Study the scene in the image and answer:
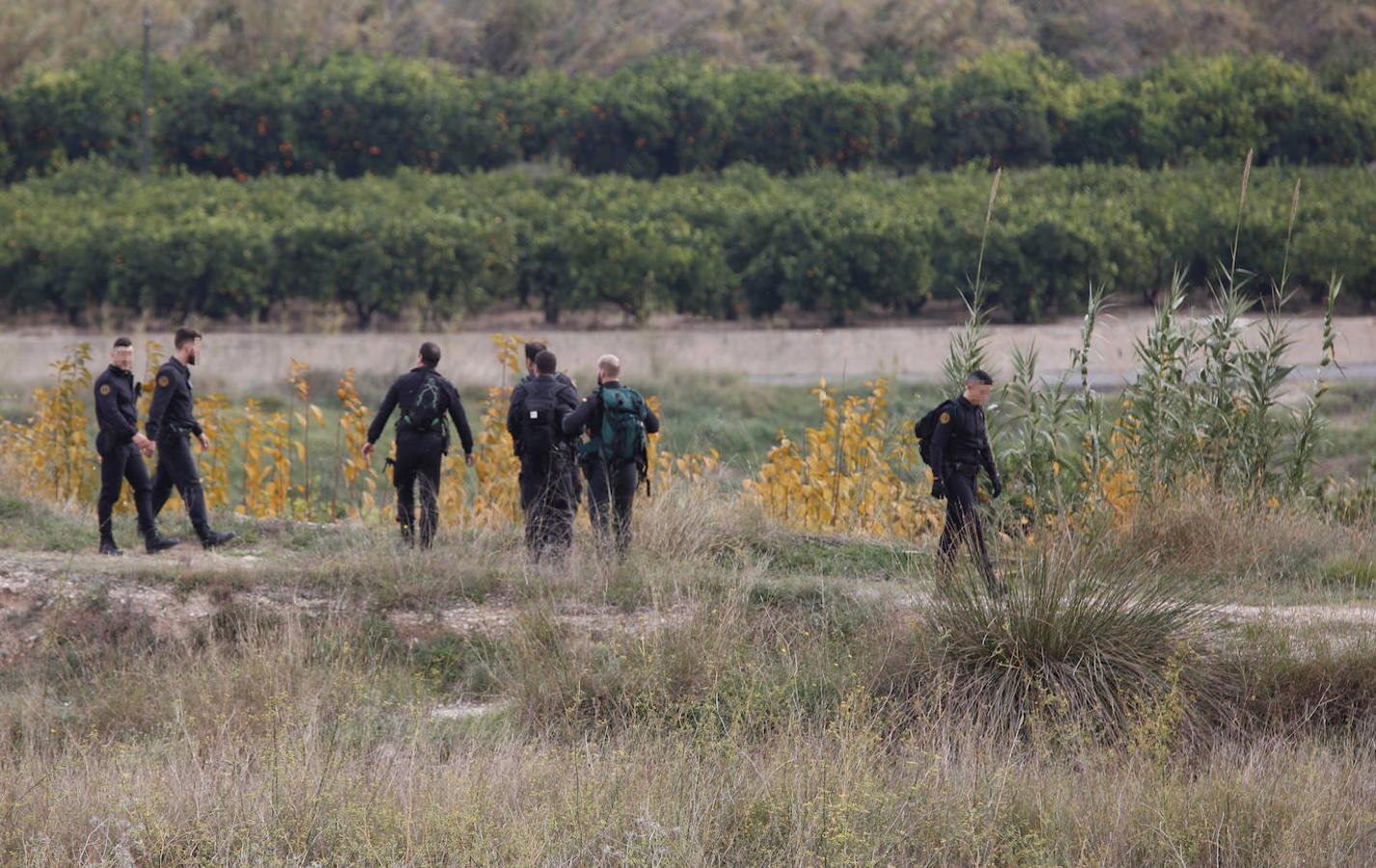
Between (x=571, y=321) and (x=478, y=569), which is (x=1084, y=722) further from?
(x=571, y=321)

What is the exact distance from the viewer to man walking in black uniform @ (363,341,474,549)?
10.2 m

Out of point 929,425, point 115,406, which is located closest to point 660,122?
point 115,406

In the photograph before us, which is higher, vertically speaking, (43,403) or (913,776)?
(43,403)

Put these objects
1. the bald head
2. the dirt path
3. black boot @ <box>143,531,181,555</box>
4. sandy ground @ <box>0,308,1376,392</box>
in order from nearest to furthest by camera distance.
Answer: the dirt path < the bald head < black boot @ <box>143,531,181,555</box> < sandy ground @ <box>0,308,1376,392</box>

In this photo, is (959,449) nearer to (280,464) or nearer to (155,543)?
(155,543)

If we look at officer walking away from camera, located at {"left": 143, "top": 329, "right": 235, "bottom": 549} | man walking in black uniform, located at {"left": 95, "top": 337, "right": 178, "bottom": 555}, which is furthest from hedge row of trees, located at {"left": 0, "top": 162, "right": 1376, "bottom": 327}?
man walking in black uniform, located at {"left": 95, "top": 337, "right": 178, "bottom": 555}

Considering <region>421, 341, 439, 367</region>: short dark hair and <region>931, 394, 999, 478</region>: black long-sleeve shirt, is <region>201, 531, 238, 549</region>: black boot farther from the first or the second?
<region>931, 394, 999, 478</region>: black long-sleeve shirt

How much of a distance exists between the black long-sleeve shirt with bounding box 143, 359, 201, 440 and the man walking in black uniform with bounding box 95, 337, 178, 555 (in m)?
0.14

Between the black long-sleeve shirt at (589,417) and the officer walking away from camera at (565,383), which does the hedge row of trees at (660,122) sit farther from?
the black long-sleeve shirt at (589,417)

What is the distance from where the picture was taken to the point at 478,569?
9.52 m

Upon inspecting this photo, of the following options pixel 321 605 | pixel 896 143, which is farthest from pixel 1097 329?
pixel 321 605

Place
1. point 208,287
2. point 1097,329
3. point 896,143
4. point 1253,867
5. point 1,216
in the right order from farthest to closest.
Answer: point 896,143, point 1,216, point 208,287, point 1097,329, point 1253,867

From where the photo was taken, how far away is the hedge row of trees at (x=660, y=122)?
3459cm

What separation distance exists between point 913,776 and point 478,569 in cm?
400
